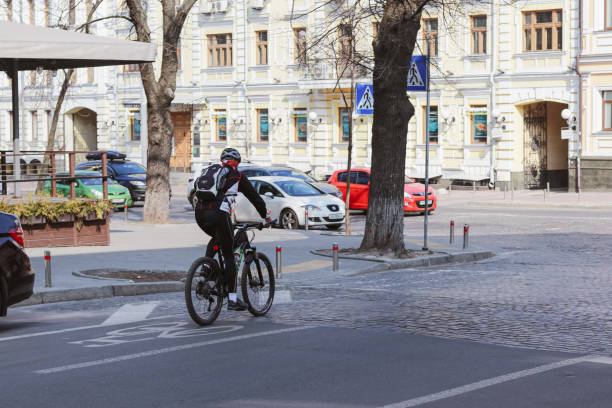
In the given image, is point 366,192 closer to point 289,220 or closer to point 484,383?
point 289,220

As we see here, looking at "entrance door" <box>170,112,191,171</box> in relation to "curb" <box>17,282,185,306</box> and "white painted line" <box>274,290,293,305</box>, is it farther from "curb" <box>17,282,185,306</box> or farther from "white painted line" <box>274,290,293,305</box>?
"white painted line" <box>274,290,293,305</box>

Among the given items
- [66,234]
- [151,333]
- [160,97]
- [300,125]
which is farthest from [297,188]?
[300,125]

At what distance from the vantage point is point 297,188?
26297 millimetres

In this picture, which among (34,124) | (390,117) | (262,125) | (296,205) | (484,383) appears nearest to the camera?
(484,383)

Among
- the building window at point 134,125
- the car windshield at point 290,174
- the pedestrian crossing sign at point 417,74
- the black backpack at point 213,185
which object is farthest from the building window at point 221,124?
the black backpack at point 213,185

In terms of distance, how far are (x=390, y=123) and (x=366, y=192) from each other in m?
13.7

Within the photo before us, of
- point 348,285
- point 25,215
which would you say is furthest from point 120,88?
point 348,285

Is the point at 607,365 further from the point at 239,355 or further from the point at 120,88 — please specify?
the point at 120,88

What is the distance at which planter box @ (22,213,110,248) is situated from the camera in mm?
17719

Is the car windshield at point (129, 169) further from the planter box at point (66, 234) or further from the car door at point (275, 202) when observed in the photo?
the planter box at point (66, 234)

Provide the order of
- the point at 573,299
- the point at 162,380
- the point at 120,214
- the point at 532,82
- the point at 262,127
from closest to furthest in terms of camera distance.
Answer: the point at 162,380 → the point at 573,299 → the point at 120,214 → the point at 532,82 → the point at 262,127

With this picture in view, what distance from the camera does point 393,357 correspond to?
829 cm

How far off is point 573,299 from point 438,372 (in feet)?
16.8

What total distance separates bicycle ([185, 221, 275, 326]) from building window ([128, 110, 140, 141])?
4354 cm
